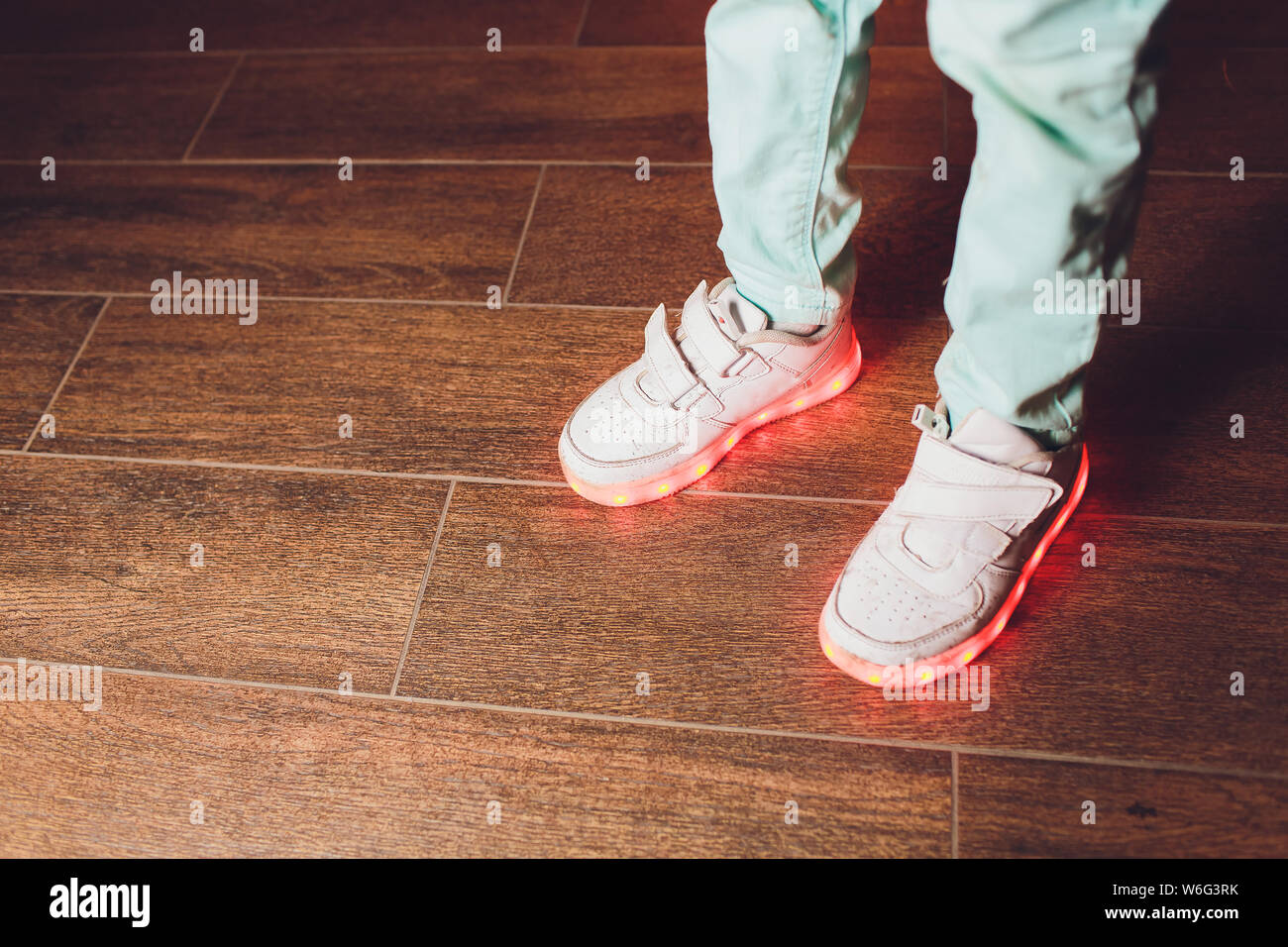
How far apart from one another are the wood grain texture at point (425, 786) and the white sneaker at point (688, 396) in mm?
235

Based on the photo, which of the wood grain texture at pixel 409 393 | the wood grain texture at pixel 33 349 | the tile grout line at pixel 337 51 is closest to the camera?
the wood grain texture at pixel 409 393

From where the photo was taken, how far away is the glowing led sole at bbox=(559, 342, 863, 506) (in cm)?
89

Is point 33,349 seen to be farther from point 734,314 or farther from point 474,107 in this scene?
point 734,314

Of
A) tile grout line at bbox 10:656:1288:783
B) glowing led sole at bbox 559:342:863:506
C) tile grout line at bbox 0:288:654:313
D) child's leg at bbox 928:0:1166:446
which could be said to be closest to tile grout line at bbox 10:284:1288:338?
tile grout line at bbox 0:288:654:313

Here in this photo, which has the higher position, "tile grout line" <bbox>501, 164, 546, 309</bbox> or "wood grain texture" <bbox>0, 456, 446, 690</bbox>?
"tile grout line" <bbox>501, 164, 546, 309</bbox>

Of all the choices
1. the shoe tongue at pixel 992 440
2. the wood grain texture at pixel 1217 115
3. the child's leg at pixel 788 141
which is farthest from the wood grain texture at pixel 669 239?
the shoe tongue at pixel 992 440

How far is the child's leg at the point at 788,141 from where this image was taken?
688 millimetres

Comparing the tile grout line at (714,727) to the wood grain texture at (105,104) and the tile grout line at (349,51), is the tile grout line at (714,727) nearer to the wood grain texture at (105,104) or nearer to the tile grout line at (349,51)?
the wood grain texture at (105,104)

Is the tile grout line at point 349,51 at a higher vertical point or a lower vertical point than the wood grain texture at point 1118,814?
higher

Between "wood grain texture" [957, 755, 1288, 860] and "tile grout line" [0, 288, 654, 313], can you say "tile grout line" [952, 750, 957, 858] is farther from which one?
"tile grout line" [0, 288, 654, 313]

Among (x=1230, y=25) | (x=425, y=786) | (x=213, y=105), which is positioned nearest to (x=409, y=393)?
(x=425, y=786)

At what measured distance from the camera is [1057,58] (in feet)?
1.78

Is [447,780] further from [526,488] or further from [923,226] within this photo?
[923,226]

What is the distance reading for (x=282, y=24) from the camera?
4.87 feet
